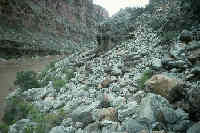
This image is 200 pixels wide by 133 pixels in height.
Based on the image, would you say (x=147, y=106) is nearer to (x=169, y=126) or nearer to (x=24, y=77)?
(x=169, y=126)

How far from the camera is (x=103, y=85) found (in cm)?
763

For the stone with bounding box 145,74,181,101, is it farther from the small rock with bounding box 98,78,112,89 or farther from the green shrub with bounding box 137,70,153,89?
the small rock with bounding box 98,78,112,89

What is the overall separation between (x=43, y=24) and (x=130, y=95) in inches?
1778

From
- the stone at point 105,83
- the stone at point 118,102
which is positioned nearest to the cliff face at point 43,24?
the stone at point 105,83

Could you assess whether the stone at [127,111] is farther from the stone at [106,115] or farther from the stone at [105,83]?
the stone at [105,83]

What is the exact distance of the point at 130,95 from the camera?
20.3 ft


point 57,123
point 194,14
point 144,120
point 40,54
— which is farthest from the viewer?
point 40,54

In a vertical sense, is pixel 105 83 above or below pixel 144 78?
below

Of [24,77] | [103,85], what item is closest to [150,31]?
[103,85]

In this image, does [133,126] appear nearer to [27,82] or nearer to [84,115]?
[84,115]

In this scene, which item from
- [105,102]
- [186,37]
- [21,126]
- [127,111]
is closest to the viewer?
[127,111]

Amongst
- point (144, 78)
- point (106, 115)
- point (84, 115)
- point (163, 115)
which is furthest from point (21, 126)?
point (163, 115)

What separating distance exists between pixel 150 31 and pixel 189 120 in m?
7.22

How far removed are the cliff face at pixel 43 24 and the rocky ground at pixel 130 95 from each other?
2731 centimetres
